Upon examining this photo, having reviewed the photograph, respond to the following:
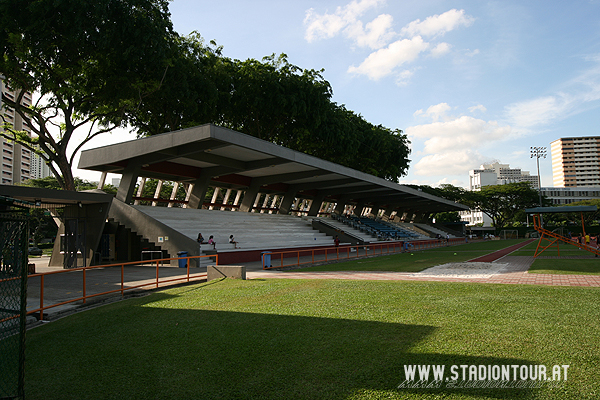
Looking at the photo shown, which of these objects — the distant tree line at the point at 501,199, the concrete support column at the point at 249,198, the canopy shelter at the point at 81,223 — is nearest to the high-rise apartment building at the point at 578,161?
the distant tree line at the point at 501,199

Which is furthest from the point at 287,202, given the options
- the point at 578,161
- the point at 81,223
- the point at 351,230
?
the point at 578,161

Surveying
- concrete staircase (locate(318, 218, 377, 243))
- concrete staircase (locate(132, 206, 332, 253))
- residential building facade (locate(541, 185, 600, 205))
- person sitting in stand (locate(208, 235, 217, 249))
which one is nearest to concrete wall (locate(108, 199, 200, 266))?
concrete staircase (locate(132, 206, 332, 253))

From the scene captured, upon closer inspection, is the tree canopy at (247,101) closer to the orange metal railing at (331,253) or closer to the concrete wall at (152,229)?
the concrete wall at (152,229)

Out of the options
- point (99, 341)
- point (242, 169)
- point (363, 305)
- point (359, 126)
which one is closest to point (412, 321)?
point (363, 305)

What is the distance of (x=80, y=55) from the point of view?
899 inches

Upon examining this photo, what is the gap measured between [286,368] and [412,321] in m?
2.87

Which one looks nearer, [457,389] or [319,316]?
[457,389]

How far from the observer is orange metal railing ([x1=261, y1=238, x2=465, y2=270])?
20.2 m

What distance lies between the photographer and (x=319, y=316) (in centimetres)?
736

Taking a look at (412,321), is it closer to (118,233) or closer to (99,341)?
(99,341)

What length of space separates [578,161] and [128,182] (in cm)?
20428

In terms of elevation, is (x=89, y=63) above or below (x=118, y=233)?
above

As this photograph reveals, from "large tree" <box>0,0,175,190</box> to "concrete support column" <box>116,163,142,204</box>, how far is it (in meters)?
4.56

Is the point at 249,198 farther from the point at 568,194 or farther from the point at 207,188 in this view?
the point at 568,194
